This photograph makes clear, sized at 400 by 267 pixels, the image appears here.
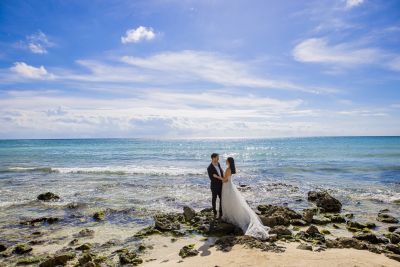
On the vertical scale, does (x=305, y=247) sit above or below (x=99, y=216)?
above

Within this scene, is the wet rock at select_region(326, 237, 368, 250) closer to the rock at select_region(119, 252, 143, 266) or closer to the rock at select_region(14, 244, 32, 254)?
the rock at select_region(119, 252, 143, 266)

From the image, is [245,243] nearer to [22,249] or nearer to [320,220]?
[320,220]

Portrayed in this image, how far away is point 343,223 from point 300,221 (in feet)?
7.25

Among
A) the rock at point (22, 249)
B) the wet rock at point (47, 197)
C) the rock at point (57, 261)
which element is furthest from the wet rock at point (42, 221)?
the rock at point (57, 261)

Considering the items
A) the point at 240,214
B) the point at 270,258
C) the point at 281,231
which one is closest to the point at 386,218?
the point at 281,231

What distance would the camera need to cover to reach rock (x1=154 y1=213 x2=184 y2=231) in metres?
13.3

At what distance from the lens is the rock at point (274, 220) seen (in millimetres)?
13148

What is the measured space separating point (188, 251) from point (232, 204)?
9.95 feet

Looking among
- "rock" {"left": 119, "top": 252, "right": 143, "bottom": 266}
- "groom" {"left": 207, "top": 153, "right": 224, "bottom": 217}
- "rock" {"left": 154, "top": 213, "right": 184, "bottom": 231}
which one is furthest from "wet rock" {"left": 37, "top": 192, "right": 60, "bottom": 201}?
"rock" {"left": 119, "top": 252, "right": 143, "bottom": 266}

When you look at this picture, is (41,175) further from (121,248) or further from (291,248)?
(291,248)

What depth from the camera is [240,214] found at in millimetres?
12344

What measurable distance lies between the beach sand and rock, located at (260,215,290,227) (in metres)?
2.32

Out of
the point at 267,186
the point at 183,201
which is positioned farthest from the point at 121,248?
the point at 267,186

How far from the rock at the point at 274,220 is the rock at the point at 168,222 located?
3478 mm
